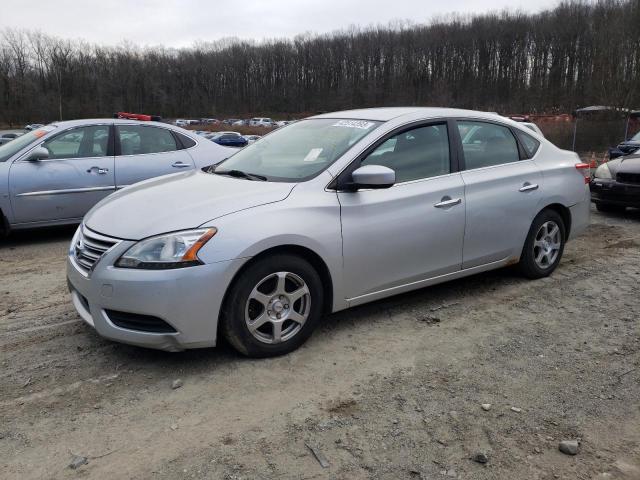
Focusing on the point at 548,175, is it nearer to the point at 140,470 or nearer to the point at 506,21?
the point at 140,470

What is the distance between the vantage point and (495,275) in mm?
5465

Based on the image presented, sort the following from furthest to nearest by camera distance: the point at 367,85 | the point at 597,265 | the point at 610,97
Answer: the point at 367,85
the point at 610,97
the point at 597,265

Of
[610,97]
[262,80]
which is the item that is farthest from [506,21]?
[610,97]

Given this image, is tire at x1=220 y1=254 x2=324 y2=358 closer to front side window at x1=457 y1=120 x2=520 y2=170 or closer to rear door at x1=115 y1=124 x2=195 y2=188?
front side window at x1=457 y1=120 x2=520 y2=170

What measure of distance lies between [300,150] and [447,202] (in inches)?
48.5

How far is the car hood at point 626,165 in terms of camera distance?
28.1ft

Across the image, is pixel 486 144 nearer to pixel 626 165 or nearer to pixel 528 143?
pixel 528 143

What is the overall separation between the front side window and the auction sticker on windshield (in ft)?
2.89

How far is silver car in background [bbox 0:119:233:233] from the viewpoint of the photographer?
667 centimetres

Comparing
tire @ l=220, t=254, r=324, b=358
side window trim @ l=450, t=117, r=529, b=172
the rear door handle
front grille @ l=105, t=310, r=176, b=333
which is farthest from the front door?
the rear door handle

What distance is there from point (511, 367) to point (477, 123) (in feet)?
7.54

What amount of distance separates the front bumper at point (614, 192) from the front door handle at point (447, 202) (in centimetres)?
559

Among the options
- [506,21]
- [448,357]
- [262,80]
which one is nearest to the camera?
[448,357]

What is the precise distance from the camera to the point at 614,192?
347 inches
